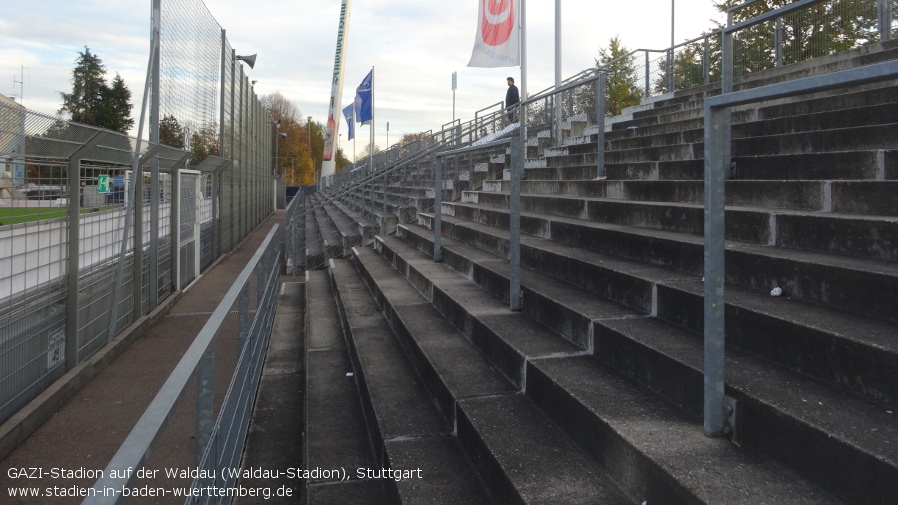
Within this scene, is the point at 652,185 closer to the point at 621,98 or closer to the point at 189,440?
the point at 189,440

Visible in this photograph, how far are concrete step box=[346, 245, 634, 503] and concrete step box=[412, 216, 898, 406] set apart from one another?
499 mm

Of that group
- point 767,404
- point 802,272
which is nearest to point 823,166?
point 802,272

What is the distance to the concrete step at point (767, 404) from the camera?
173 centimetres

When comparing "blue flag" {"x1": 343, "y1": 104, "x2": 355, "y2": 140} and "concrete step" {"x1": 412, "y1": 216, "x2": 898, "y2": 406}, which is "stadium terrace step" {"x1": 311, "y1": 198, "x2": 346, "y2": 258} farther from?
"blue flag" {"x1": 343, "y1": 104, "x2": 355, "y2": 140}

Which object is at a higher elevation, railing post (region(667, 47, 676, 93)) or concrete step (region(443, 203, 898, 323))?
railing post (region(667, 47, 676, 93))

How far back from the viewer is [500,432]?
2727 millimetres

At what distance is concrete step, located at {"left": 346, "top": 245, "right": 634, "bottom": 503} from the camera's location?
2.27 metres

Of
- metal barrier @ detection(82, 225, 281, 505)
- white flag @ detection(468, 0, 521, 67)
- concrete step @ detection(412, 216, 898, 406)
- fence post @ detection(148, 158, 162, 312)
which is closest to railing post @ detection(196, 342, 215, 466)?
metal barrier @ detection(82, 225, 281, 505)

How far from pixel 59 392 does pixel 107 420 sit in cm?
63

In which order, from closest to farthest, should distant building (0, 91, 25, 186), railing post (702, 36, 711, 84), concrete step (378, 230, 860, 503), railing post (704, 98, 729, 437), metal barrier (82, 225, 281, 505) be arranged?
metal barrier (82, 225, 281, 505)
concrete step (378, 230, 860, 503)
railing post (704, 98, 729, 437)
distant building (0, 91, 25, 186)
railing post (702, 36, 711, 84)

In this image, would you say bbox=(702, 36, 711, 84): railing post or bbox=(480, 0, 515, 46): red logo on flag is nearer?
bbox=(702, 36, 711, 84): railing post

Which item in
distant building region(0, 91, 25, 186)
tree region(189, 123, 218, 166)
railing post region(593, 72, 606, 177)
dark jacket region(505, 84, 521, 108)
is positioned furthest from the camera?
dark jacket region(505, 84, 521, 108)

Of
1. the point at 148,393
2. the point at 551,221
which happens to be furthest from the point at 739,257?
the point at 148,393

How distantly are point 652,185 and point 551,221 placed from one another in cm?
82
